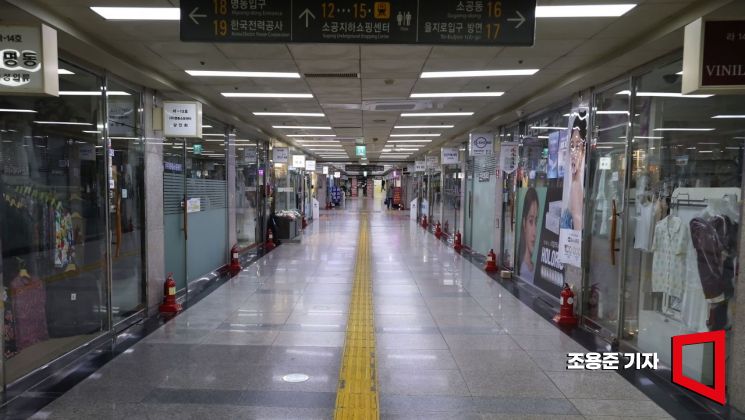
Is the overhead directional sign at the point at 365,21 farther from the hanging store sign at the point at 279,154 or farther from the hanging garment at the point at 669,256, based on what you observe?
the hanging store sign at the point at 279,154

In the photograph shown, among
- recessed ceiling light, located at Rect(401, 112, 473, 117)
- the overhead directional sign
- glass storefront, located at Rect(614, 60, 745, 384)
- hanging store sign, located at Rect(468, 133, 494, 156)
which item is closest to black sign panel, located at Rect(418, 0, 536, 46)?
the overhead directional sign

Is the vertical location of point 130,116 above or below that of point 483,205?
above

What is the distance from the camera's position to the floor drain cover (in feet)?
12.8

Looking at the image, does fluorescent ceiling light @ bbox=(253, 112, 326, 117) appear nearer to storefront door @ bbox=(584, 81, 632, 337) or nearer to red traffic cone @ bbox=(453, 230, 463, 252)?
storefront door @ bbox=(584, 81, 632, 337)

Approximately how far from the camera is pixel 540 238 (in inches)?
293

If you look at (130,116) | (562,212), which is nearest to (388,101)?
(562,212)

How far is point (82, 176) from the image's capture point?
15.8 ft

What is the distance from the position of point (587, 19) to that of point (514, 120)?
4960 mm

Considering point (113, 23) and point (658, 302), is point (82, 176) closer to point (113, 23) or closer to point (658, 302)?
point (113, 23)

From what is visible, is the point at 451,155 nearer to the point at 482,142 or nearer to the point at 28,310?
the point at 482,142

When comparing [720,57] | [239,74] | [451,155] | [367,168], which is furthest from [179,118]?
[367,168]

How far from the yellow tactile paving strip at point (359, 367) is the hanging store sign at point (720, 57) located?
319 cm

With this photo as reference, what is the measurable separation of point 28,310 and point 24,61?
2.29 metres

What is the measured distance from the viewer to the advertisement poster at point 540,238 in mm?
6844
